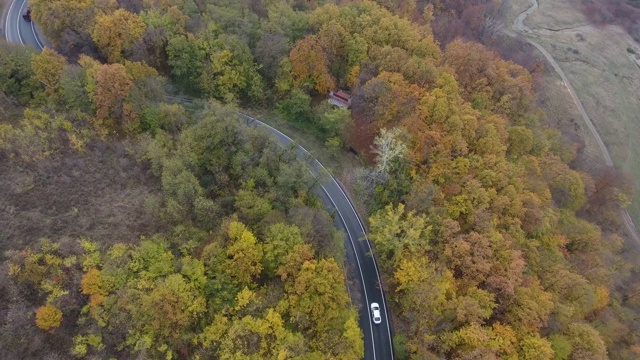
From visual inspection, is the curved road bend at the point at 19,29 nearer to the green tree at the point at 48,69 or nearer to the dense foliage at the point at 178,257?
the green tree at the point at 48,69

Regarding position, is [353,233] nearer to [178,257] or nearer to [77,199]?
[178,257]

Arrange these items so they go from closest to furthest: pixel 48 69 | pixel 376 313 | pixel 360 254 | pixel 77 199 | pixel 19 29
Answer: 1. pixel 77 199
2. pixel 376 313
3. pixel 48 69
4. pixel 360 254
5. pixel 19 29

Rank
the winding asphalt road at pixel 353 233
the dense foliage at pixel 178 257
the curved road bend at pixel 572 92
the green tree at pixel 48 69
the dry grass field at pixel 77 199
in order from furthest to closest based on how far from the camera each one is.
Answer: the curved road bend at pixel 572 92 < the green tree at pixel 48 69 < the winding asphalt road at pixel 353 233 < the dry grass field at pixel 77 199 < the dense foliage at pixel 178 257

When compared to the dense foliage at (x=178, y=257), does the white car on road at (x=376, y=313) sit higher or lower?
lower

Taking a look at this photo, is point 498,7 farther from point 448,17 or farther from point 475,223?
point 475,223

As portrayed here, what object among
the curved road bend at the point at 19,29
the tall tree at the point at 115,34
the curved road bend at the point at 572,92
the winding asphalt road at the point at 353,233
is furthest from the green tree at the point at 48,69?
the curved road bend at the point at 572,92

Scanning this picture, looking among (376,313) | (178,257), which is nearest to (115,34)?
(178,257)
